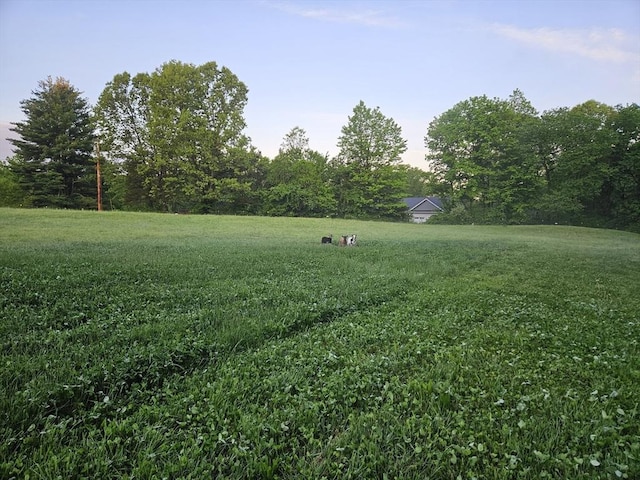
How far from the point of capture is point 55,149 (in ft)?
117

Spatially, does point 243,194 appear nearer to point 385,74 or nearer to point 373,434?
point 385,74

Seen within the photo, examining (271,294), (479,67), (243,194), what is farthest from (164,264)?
(243,194)

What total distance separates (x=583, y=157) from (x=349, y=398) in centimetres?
4659

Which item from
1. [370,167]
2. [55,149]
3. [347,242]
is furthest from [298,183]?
[347,242]

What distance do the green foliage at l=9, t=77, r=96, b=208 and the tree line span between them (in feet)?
0.40

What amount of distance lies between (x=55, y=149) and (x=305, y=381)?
145 feet

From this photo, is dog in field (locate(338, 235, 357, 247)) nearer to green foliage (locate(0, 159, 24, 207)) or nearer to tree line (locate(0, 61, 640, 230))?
tree line (locate(0, 61, 640, 230))

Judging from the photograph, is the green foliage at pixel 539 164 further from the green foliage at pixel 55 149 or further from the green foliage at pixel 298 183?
the green foliage at pixel 55 149

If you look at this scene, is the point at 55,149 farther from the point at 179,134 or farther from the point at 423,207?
the point at 423,207

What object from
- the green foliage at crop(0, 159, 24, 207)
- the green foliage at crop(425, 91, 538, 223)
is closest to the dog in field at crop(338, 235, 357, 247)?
the green foliage at crop(425, 91, 538, 223)

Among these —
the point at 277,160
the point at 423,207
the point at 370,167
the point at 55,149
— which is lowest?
the point at 423,207

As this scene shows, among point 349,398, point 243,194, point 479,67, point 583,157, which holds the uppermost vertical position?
point 479,67

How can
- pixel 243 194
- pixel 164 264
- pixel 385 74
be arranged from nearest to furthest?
pixel 164 264
pixel 385 74
pixel 243 194

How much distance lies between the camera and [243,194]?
137ft
